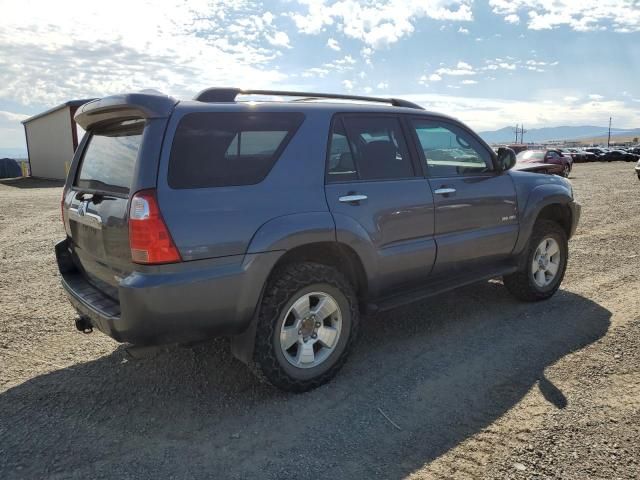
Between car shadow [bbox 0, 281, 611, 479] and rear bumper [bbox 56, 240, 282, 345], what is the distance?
0.57 meters

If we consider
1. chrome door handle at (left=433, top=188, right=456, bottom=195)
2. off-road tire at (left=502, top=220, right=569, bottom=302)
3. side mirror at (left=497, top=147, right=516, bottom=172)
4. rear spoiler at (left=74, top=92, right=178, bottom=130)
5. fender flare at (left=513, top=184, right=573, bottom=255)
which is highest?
rear spoiler at (left=74, top=92, right=178, bottom=130)

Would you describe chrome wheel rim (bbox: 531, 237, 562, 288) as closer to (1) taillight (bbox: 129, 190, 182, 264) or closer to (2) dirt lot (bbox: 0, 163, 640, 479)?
(2) dirt lot (bbox: 0, 163, 640, 479)

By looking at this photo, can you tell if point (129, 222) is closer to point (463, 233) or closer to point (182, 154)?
point (182, 154)

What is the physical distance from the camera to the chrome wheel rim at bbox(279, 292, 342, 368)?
3312mm

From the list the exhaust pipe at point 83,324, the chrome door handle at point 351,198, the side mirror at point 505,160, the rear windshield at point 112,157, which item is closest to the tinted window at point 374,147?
the chrome door handle at point 351,198

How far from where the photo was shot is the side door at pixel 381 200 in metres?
3.51

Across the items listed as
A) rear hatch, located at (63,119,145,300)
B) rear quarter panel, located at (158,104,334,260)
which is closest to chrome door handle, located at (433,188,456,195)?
rear quarter panel, located at (158,104,334,260)

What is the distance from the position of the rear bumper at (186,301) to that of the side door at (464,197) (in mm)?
1638

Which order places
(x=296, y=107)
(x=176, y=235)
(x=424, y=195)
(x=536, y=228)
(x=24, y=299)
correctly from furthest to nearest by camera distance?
1. (x=24, y=299)
2. (x=536, y=228)
3. (x=424, y=195)
4. (x=296, y=107)
5. (x=176, y=235)

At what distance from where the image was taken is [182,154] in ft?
9.53

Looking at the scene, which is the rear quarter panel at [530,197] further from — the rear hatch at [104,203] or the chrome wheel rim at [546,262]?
the rear hatch at [104,203]

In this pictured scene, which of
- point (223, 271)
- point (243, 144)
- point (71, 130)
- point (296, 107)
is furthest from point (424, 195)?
point (71, 130)

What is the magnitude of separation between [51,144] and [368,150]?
99.6ft

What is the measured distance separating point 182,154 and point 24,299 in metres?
3.53
